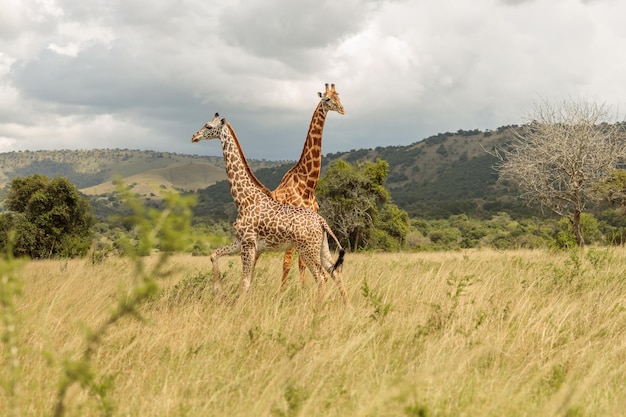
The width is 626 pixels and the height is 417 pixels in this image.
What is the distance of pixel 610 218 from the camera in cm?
5156

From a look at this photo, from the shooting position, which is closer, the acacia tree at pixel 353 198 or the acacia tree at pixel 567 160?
the acacia tree at pixel 567 160

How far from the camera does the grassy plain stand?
126 inches

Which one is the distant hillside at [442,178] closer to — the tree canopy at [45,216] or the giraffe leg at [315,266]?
the tree canopy at [45,216]

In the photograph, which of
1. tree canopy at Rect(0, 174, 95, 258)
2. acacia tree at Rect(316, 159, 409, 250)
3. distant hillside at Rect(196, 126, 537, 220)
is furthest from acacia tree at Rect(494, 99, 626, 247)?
distant hillside at Rect(196, 126, 537, 220)

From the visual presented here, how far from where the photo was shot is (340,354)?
4.16 meters

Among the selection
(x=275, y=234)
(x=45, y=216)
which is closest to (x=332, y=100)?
(x=275, y=234)

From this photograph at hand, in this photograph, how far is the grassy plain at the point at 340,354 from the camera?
321 cm

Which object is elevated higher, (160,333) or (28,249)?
(160,333)

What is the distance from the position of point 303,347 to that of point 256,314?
1642mm

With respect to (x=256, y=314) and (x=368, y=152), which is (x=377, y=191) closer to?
(x=256, y=314)

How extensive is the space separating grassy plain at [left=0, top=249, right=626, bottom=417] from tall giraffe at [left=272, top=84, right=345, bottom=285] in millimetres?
1624

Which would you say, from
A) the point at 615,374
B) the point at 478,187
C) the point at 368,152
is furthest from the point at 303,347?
the point at 368,152

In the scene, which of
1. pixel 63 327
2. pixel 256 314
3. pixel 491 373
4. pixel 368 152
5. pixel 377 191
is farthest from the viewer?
pixel 368 152

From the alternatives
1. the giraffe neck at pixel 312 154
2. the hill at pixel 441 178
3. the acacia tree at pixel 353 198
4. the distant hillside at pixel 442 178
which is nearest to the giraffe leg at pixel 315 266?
the giraffe neck at pixel 312 154
